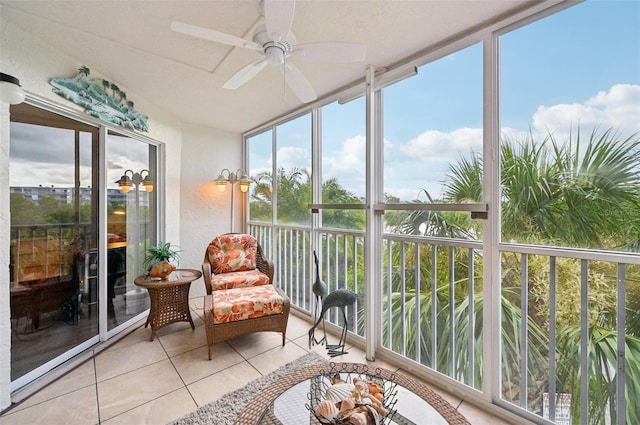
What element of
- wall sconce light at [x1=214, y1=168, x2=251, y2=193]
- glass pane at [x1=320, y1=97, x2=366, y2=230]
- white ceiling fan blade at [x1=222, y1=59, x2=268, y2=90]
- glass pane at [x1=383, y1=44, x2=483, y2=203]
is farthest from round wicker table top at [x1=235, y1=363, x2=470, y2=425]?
wall sconce light at [x1=214, y1=168, x2=251, y2=193]

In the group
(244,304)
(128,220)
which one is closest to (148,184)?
(128,220)

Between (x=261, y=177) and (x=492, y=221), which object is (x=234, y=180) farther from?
(x=492, y=221)

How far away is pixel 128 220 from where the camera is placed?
2.90 m

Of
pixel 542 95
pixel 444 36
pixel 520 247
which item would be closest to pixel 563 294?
pixel 520 247

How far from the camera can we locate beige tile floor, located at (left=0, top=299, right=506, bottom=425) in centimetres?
167

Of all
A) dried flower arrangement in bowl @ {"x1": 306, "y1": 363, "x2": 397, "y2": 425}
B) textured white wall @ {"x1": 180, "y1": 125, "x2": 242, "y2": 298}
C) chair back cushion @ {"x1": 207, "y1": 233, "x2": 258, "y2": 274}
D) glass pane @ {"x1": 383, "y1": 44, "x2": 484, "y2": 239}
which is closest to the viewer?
dried flower arrangement in bowl @ {"x1": 306, "y1": 363, "x2": 397, "y2": 425}

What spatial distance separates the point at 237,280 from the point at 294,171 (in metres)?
1.51

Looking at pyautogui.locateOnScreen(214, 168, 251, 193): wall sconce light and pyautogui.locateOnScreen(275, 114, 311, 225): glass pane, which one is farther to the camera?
pyautogui.locateOnScreen(214, 168, 251, 193): wall sconce light

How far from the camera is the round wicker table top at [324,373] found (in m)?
1.04

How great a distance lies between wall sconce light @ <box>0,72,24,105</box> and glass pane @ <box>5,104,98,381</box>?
0.39m

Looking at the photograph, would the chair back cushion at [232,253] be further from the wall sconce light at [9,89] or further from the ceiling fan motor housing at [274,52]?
the ceiling fan motor housing at [274,52]

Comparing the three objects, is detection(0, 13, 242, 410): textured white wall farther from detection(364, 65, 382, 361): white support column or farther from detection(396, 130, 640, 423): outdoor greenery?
detection(396, 130, 640, 423): outdoor greenery

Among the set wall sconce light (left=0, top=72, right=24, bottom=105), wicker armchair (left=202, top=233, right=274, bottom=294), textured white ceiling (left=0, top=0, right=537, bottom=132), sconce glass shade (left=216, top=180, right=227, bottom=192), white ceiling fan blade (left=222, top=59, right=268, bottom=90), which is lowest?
wicker armchair (left=202, top=233, right=274, bottom=294)

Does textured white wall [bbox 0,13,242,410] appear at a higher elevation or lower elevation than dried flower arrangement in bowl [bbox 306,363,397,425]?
higher
